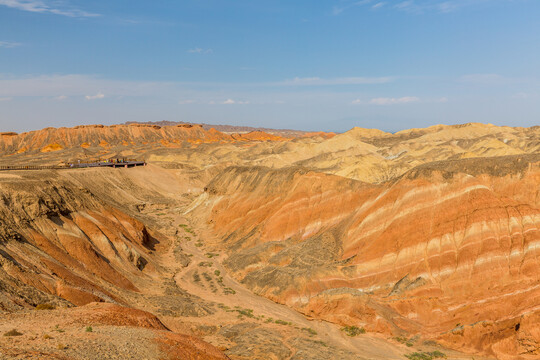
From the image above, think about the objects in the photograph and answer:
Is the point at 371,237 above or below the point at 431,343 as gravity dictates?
above

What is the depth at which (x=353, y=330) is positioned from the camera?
31078mm

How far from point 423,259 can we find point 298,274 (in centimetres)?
1012

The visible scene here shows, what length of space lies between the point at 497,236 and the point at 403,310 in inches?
357

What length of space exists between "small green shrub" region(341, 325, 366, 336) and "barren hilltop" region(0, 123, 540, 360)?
3.4 inches

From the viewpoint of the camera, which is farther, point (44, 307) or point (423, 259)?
point (423, 259)

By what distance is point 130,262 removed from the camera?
136 feet

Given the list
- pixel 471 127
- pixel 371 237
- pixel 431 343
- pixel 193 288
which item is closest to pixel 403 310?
pixel 431 343

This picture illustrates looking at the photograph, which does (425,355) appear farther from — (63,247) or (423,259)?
(63,247)

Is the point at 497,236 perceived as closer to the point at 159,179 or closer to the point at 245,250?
the point at 245,250

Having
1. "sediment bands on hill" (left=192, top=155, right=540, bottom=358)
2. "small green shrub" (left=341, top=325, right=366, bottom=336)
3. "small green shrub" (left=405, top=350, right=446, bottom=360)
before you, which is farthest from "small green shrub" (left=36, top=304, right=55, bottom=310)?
"small green shrub" (left=405, top=350, right=446, bottom=360)

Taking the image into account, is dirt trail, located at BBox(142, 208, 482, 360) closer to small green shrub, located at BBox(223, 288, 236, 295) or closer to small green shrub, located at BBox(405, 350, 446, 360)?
small green shrub, located at BBox(223, 288, 236, 295)

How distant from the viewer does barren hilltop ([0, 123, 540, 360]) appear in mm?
23892

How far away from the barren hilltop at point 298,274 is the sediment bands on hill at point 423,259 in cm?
11

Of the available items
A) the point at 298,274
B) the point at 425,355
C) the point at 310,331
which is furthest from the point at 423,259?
the point at 310,331
